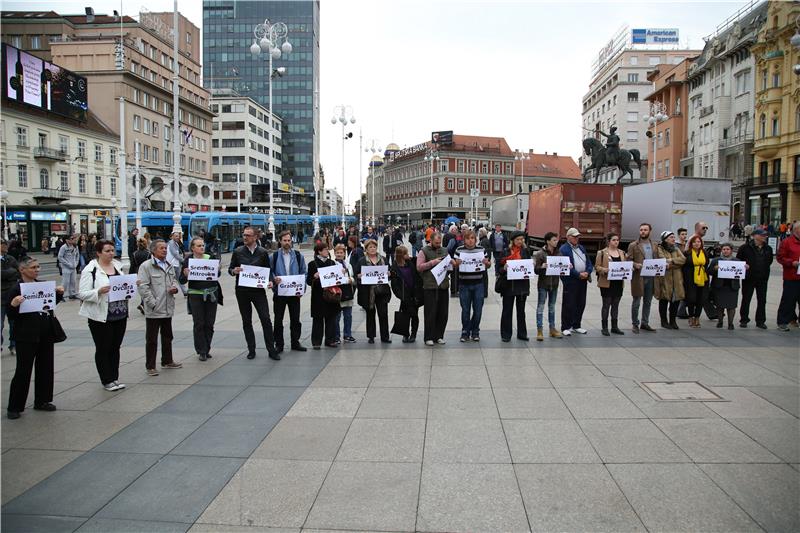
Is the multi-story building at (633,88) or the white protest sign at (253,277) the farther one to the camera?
the multi-story building at (633,88)

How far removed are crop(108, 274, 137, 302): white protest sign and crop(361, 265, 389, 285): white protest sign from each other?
3.58 meters

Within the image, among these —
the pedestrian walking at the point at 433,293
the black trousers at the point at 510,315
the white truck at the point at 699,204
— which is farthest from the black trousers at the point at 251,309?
the white truck at the point at 699,204

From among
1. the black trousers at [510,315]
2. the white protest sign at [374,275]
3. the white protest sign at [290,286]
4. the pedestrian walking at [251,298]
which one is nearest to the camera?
the pedestrian walking at [251,298]

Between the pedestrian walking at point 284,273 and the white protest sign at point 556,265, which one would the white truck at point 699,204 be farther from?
the pedestrian walking at point 284,273

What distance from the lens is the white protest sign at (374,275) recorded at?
9.29 meters

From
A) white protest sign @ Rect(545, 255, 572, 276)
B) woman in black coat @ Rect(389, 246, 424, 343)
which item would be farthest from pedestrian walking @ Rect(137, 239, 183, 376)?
white protest sign @ Rect(545, 255, 572, 276)

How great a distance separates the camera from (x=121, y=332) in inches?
272

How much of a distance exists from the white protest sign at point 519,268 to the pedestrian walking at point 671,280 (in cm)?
281

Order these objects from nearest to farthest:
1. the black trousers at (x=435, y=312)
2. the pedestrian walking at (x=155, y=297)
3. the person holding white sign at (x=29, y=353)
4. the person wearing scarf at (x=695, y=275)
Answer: the person holding white sign at (x=29, y=353)
the pedestrian walking at (x=155, y=297)
the black trousers at (x=435, y=312)
the person wearing scarf at (x=695, y=275)

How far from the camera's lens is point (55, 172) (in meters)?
52.2

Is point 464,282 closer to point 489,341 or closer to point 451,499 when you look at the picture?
point 489,341

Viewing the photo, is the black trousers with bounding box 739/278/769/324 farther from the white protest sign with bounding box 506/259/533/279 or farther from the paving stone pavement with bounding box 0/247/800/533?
the white protest sign with bounding box 506/259/533/279

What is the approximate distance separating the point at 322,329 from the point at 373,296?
1.01 metres

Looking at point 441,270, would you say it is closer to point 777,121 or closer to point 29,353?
point 29,353
